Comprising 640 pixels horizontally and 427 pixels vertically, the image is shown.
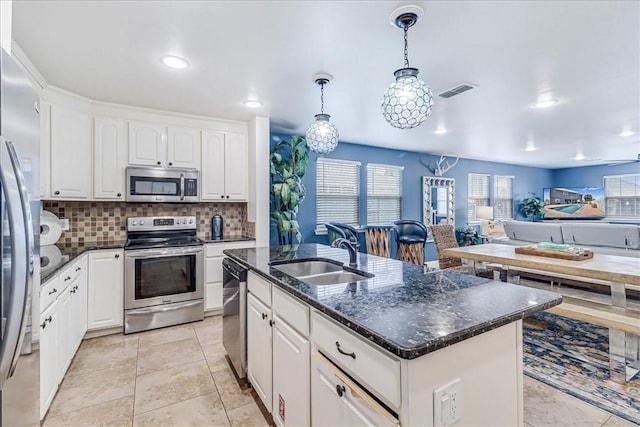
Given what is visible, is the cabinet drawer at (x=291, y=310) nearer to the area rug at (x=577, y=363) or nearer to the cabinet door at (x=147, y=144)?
the area rug at (x=577, y=363)

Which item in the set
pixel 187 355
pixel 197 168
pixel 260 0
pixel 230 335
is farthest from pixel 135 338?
pixel 260 0

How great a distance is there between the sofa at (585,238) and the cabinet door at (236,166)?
Result: 3.84 metres

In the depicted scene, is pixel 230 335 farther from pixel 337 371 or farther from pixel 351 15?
pixel 351 15

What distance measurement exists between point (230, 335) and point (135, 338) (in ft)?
4.52

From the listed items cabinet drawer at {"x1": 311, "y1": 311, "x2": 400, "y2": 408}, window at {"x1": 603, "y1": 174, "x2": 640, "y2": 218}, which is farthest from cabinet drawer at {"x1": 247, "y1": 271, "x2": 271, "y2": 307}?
window at {"x1": 603, "y1": 174, "x2": 640, "y2": 218}

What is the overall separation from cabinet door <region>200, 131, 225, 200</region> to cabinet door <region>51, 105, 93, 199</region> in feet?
3.69

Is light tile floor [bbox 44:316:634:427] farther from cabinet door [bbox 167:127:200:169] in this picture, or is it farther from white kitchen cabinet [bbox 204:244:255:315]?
cabinet door [bbox 167:127:200:169]

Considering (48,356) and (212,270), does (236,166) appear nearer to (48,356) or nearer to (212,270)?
(212,270)

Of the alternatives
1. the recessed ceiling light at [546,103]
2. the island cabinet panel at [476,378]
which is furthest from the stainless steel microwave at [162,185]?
the recessed ceiling light at [546,103]

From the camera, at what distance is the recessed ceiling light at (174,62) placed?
7.46 ft

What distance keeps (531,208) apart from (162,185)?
→ 29.1 ft

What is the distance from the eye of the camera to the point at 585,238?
14.2 ft

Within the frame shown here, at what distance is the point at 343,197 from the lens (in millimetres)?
5289

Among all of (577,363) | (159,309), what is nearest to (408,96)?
(577,363)
